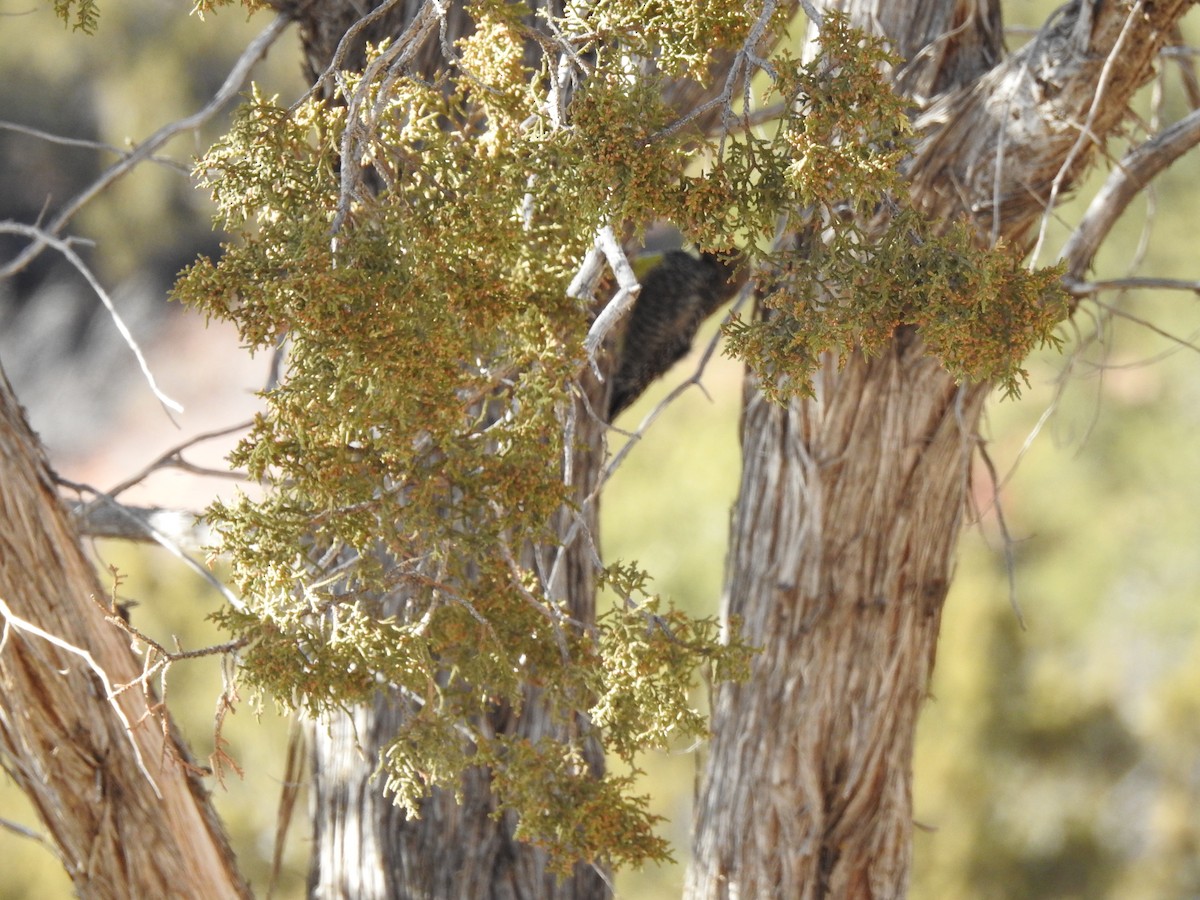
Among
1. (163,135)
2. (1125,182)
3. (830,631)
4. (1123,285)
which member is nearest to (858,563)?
(830,631)

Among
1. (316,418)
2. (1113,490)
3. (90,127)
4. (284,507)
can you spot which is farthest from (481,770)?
(90,127)

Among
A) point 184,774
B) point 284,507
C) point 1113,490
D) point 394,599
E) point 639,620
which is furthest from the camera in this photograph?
point 1113,490

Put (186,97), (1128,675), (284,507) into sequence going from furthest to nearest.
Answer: (186,97) < (1128,675) < (284,507)

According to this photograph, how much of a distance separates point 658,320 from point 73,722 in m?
1.51

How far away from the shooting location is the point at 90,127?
1498 centimetres

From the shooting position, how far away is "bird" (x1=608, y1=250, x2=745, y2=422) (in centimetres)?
289

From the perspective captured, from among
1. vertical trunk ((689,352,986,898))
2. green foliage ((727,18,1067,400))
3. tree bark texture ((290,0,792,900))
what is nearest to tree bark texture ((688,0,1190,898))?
vertical trunk ((689,352,986,898))

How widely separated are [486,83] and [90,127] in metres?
15.0

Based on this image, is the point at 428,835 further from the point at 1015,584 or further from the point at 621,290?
the point at 1015,584

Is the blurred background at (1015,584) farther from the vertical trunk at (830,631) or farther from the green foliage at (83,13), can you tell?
the green foliage at (83,13)

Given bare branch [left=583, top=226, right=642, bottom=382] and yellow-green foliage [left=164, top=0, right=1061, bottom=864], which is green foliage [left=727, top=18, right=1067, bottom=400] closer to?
yellow-green foliage [left=164, top=0, right=1061, bottom=864]

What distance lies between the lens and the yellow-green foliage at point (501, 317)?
135cm

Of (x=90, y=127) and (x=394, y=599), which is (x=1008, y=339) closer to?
(x=394, y=599)

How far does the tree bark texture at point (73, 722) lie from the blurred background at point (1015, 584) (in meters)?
1.79
